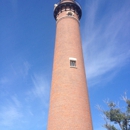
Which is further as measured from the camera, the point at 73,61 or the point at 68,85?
the point at 73,61

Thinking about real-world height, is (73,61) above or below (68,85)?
above

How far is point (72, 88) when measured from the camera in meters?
13.2

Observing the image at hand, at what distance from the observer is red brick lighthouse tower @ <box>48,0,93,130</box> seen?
39.4ft

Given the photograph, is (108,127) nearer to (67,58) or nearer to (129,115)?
(129,115)

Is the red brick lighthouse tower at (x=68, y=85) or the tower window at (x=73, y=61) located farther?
the tower window at (x=73, y=61)

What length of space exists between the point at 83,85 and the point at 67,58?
2.69 metres

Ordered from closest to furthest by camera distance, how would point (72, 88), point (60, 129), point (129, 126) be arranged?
point (60, 129) → point (72, 88) → point (129, 126)

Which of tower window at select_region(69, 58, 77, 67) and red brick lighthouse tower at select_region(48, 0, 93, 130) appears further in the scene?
tower window at select_region(69, 58, 77, 67)

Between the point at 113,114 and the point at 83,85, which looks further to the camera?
the point at 113,114

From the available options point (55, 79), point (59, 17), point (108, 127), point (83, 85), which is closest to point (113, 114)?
point (108, 127)

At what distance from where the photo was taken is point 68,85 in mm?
13281

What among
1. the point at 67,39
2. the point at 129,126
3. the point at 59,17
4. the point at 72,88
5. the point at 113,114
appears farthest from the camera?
the point at 113,114

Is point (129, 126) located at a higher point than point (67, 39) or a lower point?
lower

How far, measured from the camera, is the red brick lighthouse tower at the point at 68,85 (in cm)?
1202
